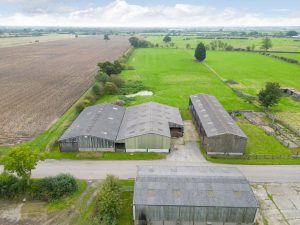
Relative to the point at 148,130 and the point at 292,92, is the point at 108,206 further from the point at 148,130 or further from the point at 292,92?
the point at 292,92

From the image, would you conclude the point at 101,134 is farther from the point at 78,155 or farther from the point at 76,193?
the point at 76,193

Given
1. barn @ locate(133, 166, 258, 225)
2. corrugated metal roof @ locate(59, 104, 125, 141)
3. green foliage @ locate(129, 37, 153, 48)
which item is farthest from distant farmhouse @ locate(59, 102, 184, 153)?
green foliage @ locate(129, 37, 153, 48)

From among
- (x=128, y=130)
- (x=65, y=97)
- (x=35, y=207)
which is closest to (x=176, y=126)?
(x=128, y=130)

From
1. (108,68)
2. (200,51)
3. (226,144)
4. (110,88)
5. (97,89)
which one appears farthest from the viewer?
(200,51)

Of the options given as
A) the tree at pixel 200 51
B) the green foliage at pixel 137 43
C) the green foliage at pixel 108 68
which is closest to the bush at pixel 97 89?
the green foliage at pixel 108 68

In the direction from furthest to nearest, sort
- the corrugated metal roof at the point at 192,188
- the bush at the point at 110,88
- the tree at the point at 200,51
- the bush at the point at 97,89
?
the tree at the point at 200,51 < the bush at the point at 110,88 < the bush at the point at 97,89 < the corrugated metal roof at the point at 192,188

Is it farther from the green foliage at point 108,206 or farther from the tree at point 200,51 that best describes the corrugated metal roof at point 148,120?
the tree at point 200,51

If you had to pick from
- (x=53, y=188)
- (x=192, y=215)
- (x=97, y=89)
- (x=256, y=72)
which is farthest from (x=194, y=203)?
(x=256, y=72)
